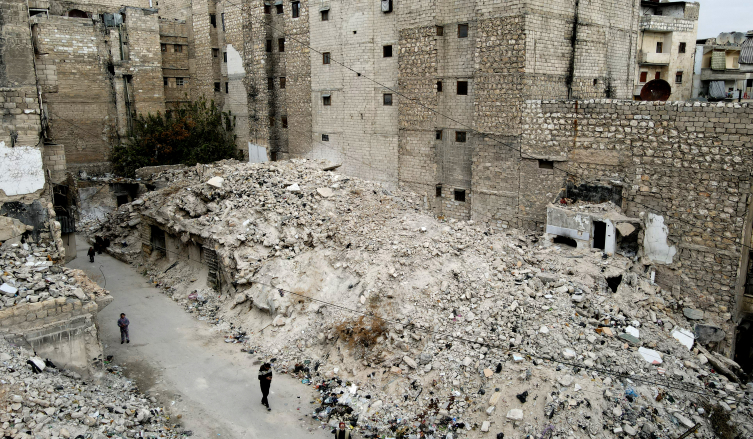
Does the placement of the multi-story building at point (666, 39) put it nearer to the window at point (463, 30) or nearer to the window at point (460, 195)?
the window at point (463, 30)

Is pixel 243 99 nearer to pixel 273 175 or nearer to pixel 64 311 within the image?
pixel 273 175

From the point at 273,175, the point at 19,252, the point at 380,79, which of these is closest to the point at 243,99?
the point at 380,79

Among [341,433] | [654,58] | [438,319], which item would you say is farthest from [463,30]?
[654,58]

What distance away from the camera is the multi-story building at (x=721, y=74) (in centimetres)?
2795

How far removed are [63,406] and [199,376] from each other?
3.28 metres

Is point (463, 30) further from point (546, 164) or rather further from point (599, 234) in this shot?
point (599, 234)

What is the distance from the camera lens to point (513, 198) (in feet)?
52.0

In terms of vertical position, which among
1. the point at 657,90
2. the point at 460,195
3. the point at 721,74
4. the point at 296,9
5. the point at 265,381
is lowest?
the point at 265,381

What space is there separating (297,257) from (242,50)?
15102 millimetres

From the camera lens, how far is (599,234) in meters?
13.3

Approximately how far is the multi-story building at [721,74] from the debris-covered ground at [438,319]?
785 inches

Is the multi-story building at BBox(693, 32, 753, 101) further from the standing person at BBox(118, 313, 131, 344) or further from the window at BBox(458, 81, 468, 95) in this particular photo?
the standing person at BBox(118, 313, 131, 344)

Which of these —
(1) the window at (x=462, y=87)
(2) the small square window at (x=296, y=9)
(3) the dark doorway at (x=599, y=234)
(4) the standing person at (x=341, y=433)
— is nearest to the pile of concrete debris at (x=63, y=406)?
(4) the standing person at (x=341, y=433)

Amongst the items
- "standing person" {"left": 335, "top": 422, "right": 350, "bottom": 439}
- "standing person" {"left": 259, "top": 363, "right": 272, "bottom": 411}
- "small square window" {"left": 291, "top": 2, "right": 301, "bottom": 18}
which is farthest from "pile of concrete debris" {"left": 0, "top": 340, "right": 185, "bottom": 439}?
"small square window" {"left": 291, "top": 2, "right": 301, "bottom": 18}
